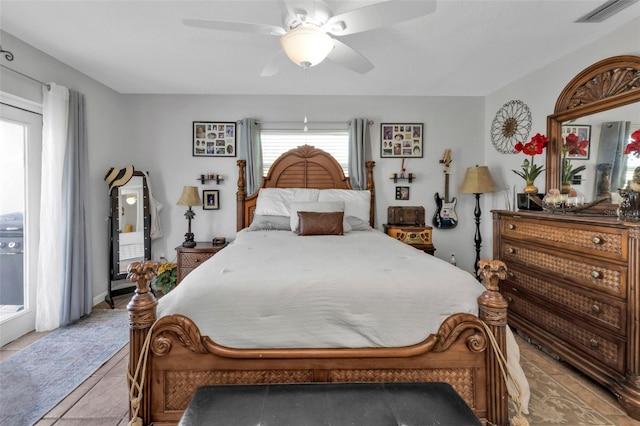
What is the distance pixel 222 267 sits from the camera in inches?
62.1

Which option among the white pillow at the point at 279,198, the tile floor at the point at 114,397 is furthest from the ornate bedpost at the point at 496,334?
the white pillow at the point at 279,198

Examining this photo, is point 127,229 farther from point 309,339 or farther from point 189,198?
point 309,339

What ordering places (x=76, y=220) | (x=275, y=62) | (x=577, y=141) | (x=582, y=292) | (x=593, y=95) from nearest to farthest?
(x=582, y=292), (x=275, y=62), (x=593, y=95), (x=577, y=141), (x=76, y=220)

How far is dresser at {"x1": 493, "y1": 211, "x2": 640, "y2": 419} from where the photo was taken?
1642 mm

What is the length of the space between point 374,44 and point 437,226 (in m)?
2.35

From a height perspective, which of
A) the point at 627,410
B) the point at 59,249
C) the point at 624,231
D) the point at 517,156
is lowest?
the point at 627,410

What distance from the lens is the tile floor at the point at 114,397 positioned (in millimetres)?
1544

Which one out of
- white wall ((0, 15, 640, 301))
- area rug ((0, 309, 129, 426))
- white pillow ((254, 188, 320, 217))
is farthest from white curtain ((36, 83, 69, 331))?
white pillow ((254, 188, 320, 217))

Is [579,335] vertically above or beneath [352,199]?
beneath

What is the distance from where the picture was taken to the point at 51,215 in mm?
2592

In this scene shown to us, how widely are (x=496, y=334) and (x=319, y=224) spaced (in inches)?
68.8

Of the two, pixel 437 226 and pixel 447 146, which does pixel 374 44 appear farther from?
pixel 437 226

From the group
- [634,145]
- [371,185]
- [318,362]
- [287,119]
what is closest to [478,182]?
[371,185]

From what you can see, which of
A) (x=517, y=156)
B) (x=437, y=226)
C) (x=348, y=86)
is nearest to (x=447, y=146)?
(x=517, y=156)
